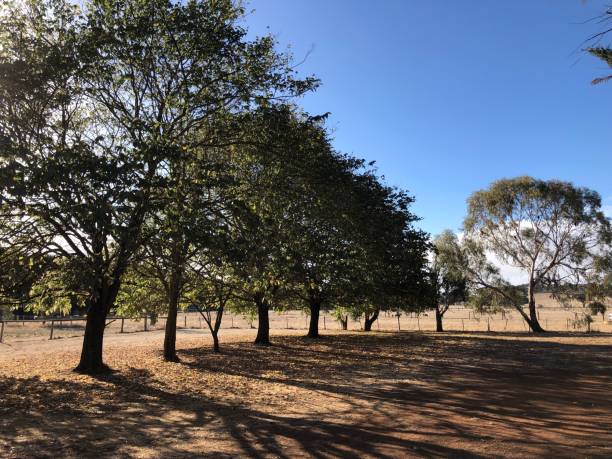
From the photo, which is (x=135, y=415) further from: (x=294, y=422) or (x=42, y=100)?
(x=42, y=100)

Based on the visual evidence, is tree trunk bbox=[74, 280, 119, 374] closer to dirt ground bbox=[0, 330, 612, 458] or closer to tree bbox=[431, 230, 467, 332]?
dirt ground bbox=[0, 330, 612, 458]

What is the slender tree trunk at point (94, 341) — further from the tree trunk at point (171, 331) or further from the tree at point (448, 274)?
the tree at point (448, 274)

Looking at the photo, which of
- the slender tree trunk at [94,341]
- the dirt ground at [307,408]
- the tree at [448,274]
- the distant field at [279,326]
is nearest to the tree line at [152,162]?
the slender tree trunk at [94,341]

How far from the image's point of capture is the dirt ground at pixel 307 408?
688cm

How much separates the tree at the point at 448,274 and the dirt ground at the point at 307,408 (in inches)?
983

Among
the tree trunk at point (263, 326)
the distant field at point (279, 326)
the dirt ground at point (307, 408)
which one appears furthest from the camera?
the distant field at point (279, 326)

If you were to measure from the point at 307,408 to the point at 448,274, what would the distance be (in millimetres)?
36745

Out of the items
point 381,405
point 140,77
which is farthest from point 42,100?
point 381,405

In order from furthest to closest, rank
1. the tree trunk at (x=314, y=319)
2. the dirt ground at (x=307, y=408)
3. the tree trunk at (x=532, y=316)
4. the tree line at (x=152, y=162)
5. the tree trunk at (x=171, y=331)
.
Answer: the tree trunk at (x=532, y=316)
the tree trunk at (x=314, y=319)
the tree trunk at (x=171, y=331)
the tree line at (x=152, y=162)
the dirt ground at (x=307, y=408)

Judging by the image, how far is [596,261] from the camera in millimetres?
39562

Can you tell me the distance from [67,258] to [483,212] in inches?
1576

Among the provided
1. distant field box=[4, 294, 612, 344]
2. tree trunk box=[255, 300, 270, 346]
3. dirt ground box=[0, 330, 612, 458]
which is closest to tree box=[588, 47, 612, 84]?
dirt ground box=[0, 330, 612, 458]

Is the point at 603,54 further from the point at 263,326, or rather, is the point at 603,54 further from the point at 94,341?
the point at 263,326

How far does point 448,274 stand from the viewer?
143 feet
